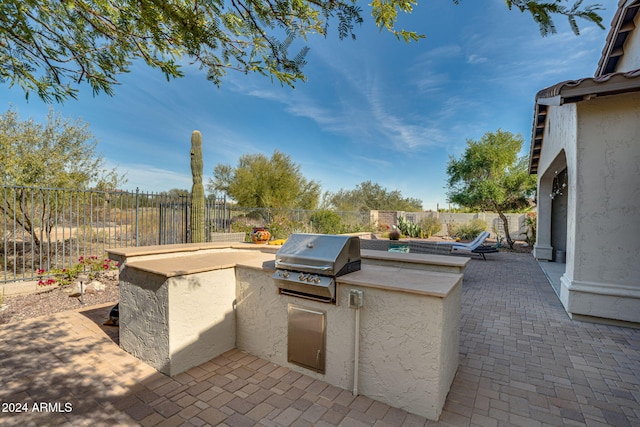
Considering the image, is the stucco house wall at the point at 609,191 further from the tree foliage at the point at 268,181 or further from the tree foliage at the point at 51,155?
the tree foliage at the point at 268,181

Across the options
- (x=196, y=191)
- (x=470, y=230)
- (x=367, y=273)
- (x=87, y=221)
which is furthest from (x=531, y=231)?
(x=87, y=221)

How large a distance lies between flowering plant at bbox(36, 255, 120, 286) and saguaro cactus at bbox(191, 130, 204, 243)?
2185mm

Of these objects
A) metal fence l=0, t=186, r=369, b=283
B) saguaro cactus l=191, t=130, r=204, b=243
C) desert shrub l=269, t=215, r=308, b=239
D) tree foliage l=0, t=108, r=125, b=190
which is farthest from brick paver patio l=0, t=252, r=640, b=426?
desert shrub l=269, t=215, r=308, b=239

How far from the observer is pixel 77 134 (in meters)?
8.53

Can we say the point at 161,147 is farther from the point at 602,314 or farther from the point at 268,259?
the point at 602,314

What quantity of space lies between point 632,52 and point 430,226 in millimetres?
12872

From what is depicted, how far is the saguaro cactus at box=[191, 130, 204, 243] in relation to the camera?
8.00m

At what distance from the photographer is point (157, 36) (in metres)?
2.59

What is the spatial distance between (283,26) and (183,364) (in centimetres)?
348

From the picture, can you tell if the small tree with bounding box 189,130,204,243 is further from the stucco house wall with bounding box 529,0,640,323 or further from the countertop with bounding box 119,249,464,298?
the stucco house wall with bounding box 529,0,640,323

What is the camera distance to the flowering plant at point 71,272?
5.79 m

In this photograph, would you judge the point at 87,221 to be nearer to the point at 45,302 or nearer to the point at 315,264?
the point at 45,302

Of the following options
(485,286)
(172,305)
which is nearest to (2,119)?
(172,305)

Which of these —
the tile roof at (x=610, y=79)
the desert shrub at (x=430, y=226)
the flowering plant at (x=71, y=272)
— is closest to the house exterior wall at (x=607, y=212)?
the tile roof at (x=610, y=79)
